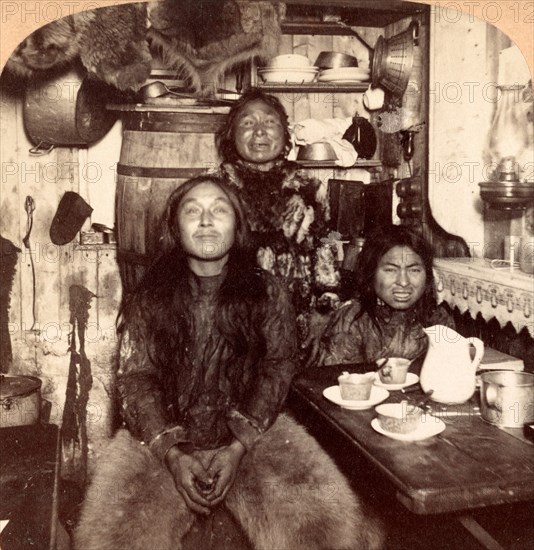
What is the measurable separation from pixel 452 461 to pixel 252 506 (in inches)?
22.5

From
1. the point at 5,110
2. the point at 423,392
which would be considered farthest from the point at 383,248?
the point at 5,110

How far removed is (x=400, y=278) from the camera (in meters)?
2.54

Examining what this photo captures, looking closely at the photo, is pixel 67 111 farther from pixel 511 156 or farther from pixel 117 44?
pixel 511 156

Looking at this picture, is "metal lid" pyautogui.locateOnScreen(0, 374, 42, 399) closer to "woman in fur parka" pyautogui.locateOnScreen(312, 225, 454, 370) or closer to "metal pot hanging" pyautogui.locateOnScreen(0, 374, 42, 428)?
"metal pot hanging" pyautogui.locateOnScreen(0, 374, 42, 428)

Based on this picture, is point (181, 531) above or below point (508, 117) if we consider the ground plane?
below

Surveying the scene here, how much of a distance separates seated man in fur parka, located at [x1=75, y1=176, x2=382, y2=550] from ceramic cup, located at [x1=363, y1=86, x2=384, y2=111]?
205 cm

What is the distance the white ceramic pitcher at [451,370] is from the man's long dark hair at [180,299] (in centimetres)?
60

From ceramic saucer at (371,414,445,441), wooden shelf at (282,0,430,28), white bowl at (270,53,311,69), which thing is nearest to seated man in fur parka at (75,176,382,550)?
ceramic saucer at (371,414,445,441)

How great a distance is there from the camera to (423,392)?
180 centimetres

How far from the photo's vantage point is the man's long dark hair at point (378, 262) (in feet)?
8.44

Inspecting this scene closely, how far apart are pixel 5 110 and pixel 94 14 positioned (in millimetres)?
1089

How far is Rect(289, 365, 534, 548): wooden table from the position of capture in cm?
127

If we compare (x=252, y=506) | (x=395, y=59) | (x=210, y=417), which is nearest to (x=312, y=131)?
(x=395, y=59)

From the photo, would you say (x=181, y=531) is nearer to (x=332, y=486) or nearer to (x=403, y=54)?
(x=332, y=486)
